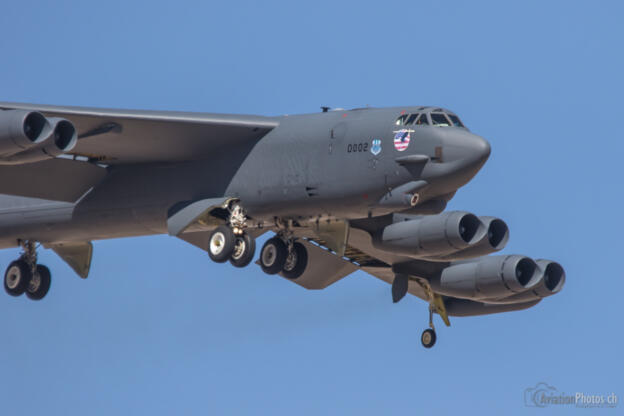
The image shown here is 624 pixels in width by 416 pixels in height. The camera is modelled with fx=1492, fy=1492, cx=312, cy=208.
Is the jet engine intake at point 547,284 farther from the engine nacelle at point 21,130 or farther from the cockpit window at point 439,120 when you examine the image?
the engine nacelle at point 21,130

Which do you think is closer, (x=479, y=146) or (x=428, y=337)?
(x=479, y=146)

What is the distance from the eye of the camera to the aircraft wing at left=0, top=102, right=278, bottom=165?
1234 inches

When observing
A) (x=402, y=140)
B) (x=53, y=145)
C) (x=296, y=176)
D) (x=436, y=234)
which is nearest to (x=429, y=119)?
(x=402, y=140)

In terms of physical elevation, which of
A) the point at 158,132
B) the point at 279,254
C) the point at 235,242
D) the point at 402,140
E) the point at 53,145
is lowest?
the point at 279,254

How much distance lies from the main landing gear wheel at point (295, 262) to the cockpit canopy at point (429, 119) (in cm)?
445

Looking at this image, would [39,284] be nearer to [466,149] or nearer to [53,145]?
[53,145]

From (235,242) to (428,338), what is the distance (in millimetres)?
7709

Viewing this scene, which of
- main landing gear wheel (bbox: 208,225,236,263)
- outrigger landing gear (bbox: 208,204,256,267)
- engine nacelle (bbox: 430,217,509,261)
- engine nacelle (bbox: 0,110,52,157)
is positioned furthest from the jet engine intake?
engine nacelle (bbox: 0,110,52,157)

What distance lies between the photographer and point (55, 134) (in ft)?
95.3

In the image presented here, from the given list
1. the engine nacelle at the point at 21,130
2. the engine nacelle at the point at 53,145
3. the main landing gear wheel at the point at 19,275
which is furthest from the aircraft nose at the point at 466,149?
the main landing gear wheel at the point at 19,275

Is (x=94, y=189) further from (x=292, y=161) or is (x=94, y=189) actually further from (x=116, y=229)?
(x=292, y=161)

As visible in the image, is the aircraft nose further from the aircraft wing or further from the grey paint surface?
the aircraft wing

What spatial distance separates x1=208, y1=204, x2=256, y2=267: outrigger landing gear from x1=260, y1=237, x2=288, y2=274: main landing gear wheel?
0.92 metres

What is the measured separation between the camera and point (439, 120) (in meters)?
30.4
